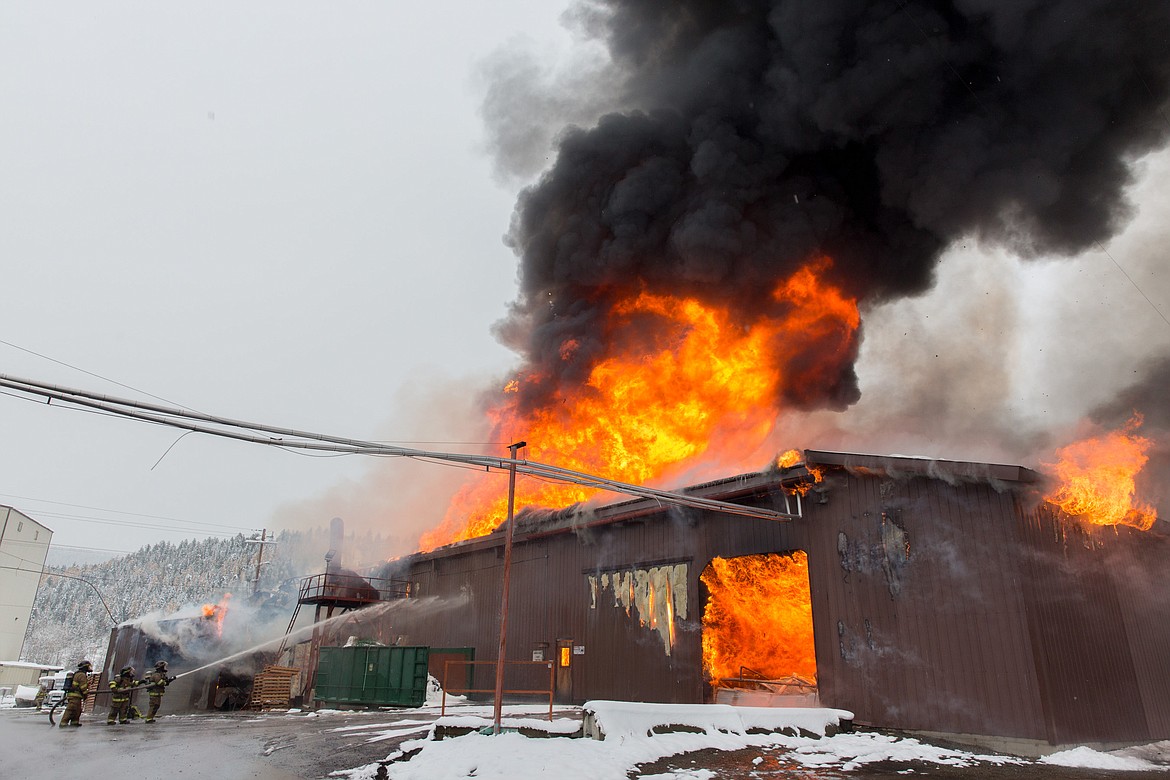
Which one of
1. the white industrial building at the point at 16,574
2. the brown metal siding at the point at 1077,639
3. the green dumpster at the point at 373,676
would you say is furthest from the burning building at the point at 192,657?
the white industrial building at the point at 16,574

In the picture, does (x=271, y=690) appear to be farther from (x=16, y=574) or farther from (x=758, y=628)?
(x=16, y=574)

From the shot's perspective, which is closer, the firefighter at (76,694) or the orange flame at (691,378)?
the firefighter at (76,694)

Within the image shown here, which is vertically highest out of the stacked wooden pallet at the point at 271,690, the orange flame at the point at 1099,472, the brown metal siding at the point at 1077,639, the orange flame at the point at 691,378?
the orange flame at the point at 691,378

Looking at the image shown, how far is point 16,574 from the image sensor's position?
5112cm

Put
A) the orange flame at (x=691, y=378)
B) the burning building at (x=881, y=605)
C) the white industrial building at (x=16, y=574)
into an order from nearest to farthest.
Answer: the burning building at (x=881, y=605) < the orange flame at (x=691, y=378) < the white industrial building at (x=16, y=574)

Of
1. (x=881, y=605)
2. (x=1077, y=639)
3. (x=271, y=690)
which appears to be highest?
(x=881, y=605)

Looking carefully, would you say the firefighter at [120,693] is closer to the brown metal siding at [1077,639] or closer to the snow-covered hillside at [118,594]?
the brown metal siding at [1077,639]

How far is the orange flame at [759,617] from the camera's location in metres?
17.0

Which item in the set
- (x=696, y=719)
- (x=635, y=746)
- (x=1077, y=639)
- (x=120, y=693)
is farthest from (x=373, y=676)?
(x=1077, y=639)

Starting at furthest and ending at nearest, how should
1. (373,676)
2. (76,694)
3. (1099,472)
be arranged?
1. (373,676)
2. (76,694)
3. (1099,472)

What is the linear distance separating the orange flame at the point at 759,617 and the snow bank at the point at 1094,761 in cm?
611

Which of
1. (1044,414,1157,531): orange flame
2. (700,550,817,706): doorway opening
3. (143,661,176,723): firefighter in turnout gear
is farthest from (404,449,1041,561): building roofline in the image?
(143,661,176,723): firefighter in turnout gear

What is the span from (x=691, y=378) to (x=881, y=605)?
10.0 m

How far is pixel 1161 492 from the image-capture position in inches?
604
